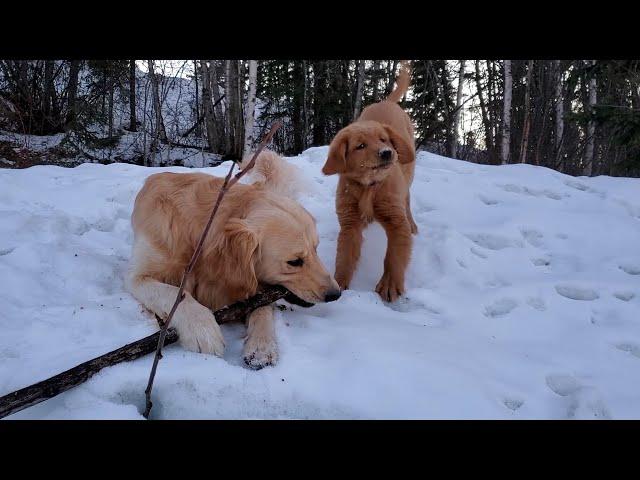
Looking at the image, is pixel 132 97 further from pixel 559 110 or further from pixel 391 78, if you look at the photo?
pixel 559 110

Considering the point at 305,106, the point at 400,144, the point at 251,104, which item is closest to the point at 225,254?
the point at 400,144

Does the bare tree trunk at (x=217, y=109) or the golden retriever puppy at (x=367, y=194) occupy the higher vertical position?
the bare tree trunk at (x=217, y=109)

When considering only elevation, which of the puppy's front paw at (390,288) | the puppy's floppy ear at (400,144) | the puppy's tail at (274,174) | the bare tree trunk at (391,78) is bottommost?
the puppy's front paw at (390,288)

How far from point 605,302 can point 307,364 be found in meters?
2.33

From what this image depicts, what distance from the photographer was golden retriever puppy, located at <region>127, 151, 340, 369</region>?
236 centimetres

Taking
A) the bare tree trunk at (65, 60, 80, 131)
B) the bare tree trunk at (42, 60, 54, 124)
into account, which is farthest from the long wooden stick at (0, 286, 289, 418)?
the bare tree trunk at (42, 60, 54, 124)

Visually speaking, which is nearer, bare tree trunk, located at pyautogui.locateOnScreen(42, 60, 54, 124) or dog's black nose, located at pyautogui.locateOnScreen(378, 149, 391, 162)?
dog's black nose, located at pyautogui.locateOnScreen(378, 149, 391, 162)

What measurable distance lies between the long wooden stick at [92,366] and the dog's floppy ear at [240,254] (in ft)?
0.36

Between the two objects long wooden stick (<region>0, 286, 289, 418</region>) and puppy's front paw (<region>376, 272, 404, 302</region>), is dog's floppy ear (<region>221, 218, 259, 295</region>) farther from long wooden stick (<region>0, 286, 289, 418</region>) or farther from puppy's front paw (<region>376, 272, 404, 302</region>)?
puppy's front paw (<region>376, 272, 404, 302</region>)

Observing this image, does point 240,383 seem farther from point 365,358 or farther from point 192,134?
point 192,134

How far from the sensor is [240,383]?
5.85 ft

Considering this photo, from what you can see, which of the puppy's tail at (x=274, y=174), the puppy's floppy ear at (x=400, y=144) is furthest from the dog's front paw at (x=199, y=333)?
the puppy's floppy ear at (x=400, y=144)

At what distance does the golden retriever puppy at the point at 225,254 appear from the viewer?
2357mm

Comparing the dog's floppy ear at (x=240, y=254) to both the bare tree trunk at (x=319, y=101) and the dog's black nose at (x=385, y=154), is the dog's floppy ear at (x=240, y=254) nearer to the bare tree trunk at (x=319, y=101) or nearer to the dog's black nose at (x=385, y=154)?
the dog's black nose at (x=385, y=154)
